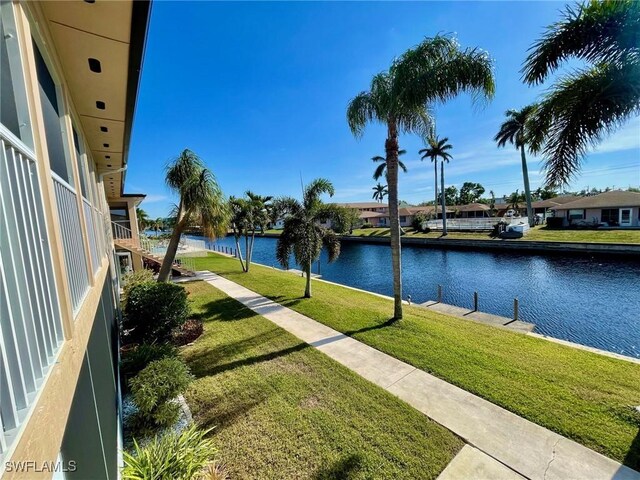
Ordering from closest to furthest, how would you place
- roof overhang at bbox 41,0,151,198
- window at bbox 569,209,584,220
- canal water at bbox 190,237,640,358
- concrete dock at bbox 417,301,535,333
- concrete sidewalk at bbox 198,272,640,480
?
roof overhang at bbox 41,0,151,198 → concrete sidewalk at bbox 198,272,640,480 → concrete dock at bbox 417,301,535,333 → canal water at bbox 190,237,640,358 → window at bbox 569,209,584,220

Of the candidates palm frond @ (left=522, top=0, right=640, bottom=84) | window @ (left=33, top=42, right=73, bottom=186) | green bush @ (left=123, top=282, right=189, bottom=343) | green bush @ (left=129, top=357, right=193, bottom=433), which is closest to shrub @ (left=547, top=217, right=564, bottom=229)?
palm frond @ (left=522, top=0, right=640, bottom=84)

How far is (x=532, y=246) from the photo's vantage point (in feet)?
84.9

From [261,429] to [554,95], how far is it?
8067mm

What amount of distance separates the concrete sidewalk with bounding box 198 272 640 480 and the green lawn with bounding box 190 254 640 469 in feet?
0.76

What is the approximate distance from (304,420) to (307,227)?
279 inches

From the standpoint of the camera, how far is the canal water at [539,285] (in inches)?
394

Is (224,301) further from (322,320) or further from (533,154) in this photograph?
(533,154)

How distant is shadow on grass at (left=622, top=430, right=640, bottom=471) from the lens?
11.8 ft

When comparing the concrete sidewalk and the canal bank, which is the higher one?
the concrete sidewalk

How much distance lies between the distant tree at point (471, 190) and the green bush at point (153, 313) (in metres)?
74.4

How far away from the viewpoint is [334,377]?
18.8 ft

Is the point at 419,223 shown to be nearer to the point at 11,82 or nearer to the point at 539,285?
the point at 539,285

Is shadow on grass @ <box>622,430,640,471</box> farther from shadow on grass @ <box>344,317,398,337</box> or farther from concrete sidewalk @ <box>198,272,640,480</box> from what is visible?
shadow on grass @ <box>344,317,398,337</box>

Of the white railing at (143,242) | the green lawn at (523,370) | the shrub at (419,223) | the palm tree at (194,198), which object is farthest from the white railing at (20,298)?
the shrub at (419,223)
